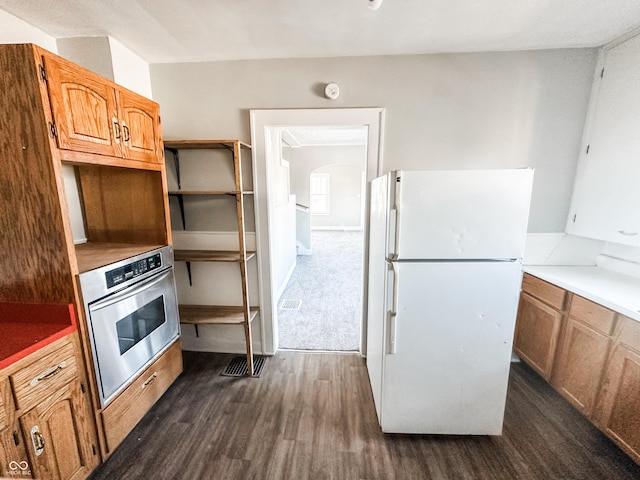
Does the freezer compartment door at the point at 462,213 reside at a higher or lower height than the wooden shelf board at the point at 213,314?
higher

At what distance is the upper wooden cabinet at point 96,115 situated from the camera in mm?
1237

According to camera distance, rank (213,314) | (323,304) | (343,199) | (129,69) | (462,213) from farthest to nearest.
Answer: (343,199) < (323,304) < (213,314) < (129,69) < (462,213)

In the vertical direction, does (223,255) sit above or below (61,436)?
above

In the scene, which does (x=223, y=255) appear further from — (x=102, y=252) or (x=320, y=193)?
(x=320, y=193)

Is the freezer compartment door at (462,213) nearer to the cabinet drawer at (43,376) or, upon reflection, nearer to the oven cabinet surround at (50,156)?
the oven cabinet surround at (50,156)

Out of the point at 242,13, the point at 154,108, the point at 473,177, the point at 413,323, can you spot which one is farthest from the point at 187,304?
the point at 473,177

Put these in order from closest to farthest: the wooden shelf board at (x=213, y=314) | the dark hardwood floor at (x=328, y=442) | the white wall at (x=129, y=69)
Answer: the dark hardwood floor at (x=328, y=442), the white wall at (x=129, y=69), the wooden shelf board at (x=213, y=314)

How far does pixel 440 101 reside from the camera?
212cm

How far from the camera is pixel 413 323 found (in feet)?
5.22

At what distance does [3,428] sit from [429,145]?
2.76 m

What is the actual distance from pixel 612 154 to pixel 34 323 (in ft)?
11.7

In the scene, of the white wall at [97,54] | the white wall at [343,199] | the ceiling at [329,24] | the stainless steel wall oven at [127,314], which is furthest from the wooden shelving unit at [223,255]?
the white wall at [343,199]

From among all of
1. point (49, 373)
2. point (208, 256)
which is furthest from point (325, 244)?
point (49, 373)

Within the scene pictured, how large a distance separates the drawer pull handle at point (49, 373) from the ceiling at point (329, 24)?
1.85m
